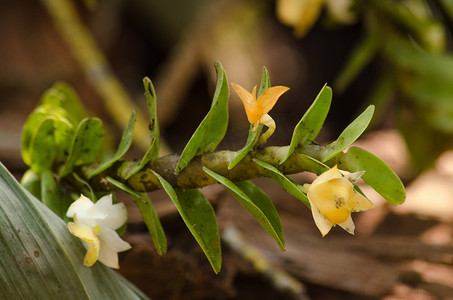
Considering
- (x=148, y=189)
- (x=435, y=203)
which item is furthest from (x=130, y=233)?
(x=435, y=203)

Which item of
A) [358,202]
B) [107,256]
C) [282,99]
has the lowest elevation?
[282,99]

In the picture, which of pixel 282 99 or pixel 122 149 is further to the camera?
pixel 282 99

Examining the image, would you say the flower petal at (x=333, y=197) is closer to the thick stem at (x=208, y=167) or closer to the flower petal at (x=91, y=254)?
the thick stem at (x=208, y=167)

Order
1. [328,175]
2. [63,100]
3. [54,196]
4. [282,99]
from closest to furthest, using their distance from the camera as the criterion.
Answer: [328,175]
[54,196]
[63,100]
[282,99]

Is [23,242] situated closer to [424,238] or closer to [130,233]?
[130,233]

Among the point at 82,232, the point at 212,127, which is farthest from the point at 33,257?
the point at 212,127

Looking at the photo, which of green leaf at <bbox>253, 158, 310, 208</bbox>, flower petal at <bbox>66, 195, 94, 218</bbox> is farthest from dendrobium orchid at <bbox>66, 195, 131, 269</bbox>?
green leaf at <bbox>253, 158, 310, 208</bbox>

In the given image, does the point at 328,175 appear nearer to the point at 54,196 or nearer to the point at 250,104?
the point at 250,104
